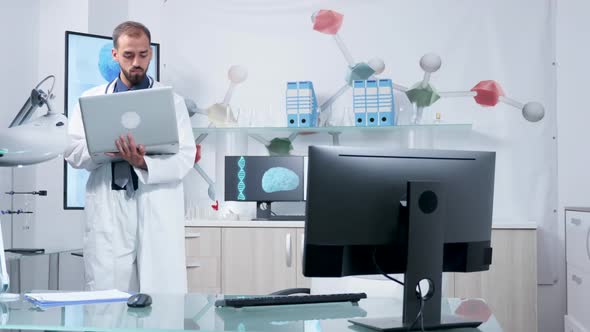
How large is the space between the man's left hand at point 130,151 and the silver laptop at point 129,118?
0.02 m

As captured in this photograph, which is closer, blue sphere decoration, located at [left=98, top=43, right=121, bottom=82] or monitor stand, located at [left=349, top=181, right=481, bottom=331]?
monitor stand, located at [left=349, top=181, right=481, bottom=331]

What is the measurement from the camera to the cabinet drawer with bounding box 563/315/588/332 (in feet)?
10.6

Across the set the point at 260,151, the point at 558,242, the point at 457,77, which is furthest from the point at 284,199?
the point at 558,242

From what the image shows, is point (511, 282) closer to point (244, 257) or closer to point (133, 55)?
point (244, 257)

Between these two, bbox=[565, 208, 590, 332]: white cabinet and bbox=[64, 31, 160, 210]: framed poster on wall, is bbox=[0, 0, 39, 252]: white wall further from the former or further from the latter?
bbox=[565, 208, 590, 332]: white cabinet

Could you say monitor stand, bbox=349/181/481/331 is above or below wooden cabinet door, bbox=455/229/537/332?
above

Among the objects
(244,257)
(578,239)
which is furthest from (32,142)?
(578,239)

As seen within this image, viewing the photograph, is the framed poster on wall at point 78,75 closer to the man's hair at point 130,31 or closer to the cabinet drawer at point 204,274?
the cabinet drawer at point 204,274

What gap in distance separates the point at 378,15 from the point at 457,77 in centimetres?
60

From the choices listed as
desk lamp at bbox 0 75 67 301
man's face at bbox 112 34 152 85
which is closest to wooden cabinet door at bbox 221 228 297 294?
desk lamp at bbox 0 75 67 301

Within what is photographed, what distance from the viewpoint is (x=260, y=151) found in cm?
420

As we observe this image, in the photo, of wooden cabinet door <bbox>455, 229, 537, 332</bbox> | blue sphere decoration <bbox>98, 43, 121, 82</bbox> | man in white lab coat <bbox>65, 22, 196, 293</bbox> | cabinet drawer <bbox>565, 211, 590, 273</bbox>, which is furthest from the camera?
blue sphere decoration <bbox>98, 43, 121, 82</bbox>

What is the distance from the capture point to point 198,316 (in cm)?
157

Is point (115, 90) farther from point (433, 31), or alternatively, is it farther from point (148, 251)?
point (433, 31)
